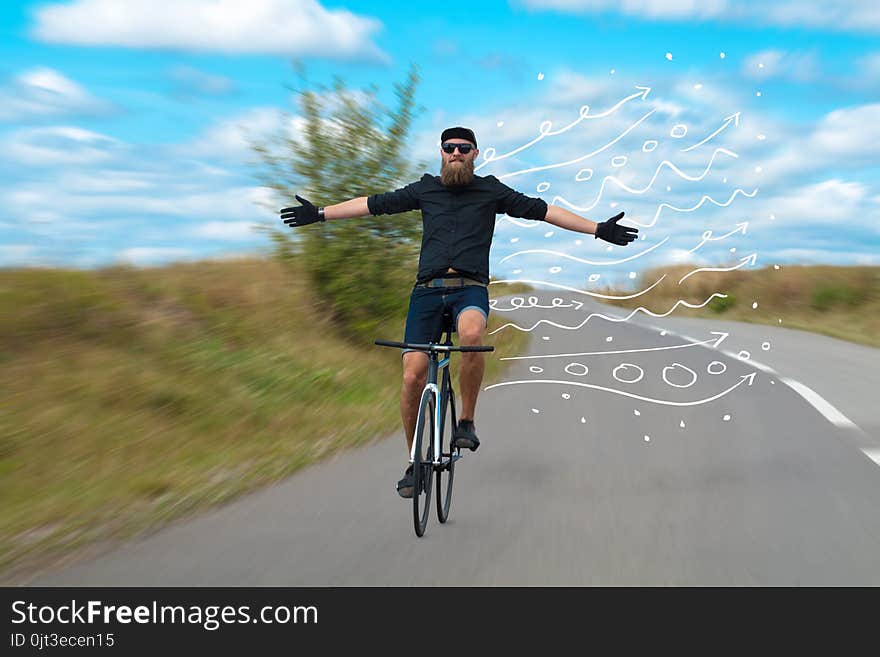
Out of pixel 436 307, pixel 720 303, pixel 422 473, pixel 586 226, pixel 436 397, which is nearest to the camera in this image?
pixel 422 473

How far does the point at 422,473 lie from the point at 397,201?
176cm


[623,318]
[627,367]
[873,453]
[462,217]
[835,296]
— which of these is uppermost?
[462,217]

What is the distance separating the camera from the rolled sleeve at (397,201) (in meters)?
6.23

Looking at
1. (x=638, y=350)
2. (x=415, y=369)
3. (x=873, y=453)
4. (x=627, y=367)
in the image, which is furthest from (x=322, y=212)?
(x=873, y=453)

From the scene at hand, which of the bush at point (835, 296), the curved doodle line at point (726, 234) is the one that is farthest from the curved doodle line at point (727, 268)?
the bush at point (835, 296)

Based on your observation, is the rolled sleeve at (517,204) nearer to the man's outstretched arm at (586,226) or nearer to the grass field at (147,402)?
the man's outstretched arm at (586,226)

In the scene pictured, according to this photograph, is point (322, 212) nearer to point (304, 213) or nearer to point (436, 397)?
point (304, 213)

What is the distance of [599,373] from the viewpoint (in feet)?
25.8

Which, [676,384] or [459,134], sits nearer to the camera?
[459,134]

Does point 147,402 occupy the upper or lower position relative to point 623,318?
lower

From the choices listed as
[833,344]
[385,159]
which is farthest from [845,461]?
[833,344]

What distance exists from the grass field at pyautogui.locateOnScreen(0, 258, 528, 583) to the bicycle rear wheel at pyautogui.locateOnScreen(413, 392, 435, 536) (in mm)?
1472

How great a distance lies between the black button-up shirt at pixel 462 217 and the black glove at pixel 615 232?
45cm

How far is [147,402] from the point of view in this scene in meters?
8.93
